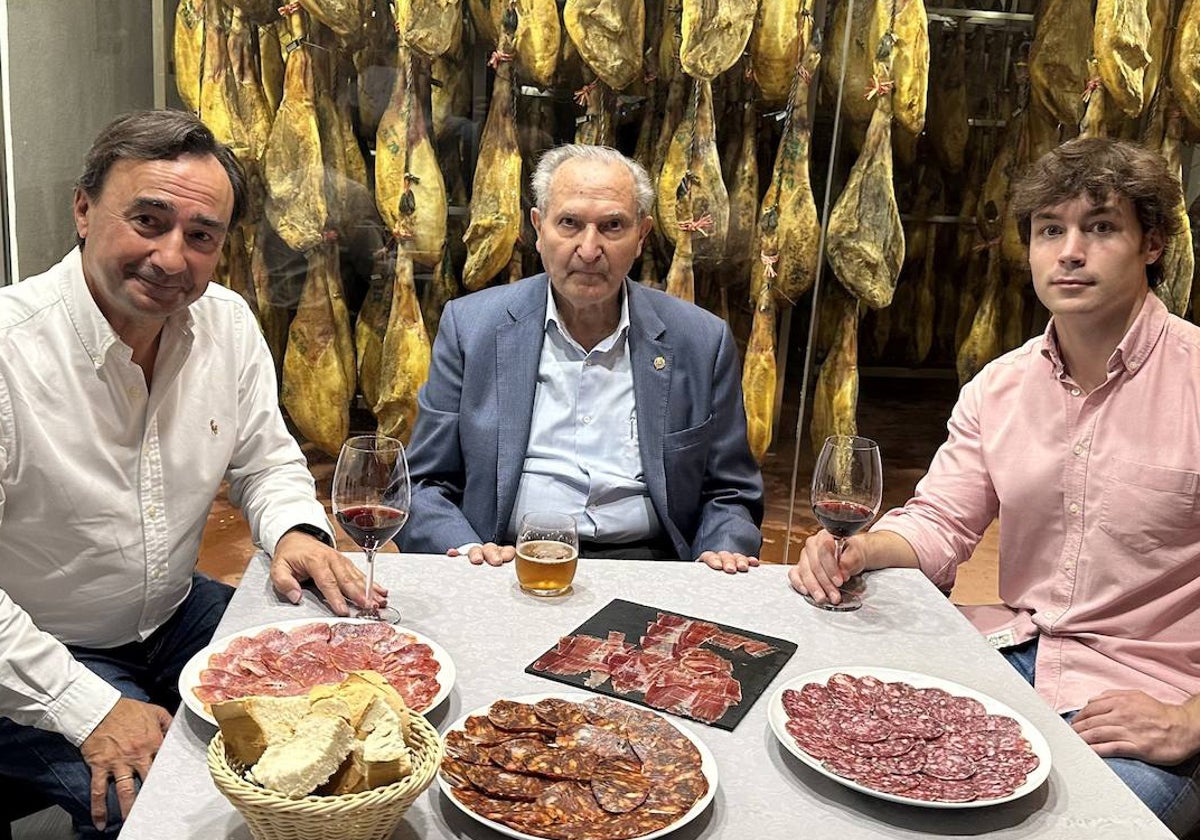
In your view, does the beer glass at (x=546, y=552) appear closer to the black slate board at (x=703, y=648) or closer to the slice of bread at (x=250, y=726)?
the black slate board at (x=703, y=648)

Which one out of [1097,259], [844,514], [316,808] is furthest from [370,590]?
[1097,259]

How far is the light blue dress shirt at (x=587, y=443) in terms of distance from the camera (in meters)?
2.49

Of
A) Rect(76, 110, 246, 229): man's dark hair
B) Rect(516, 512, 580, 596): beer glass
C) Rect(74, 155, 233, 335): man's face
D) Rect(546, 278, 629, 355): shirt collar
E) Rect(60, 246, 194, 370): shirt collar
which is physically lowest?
Rect(516, 512, 580, 596): beer glass

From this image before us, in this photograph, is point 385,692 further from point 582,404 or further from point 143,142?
point 582,404

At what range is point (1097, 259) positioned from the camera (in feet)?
6.66

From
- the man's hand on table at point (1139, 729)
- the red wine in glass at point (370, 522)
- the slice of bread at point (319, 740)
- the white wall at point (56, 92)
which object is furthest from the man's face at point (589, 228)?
the white wall at point (56, 92)

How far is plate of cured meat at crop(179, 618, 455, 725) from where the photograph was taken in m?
1.39

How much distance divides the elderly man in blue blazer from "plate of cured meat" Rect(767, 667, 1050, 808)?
0.98 meters

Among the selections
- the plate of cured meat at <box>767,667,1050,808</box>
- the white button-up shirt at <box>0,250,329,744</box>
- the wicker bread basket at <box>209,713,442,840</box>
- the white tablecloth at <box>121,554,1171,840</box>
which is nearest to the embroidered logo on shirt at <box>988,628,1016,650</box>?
the white tablecloth at <box>121,554,1171,840</box>

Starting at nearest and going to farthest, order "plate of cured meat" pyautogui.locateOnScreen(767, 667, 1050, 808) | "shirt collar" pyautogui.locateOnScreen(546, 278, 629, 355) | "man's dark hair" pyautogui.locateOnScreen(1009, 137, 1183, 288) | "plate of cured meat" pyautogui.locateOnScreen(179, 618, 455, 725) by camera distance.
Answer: "plate of cured meat" pyautogui.locateOnScreen(767, 667, 1050, 808) → "plate of cured meat" pyautogui.locateOnScreen(179, 618, 455, 725) → "man's dark hair" pyautogui.locateOnScreen(1009, 137, 1183, 288) → "shirt collar" pyautogui.locateOnScreen(546, 278, 629, 355)

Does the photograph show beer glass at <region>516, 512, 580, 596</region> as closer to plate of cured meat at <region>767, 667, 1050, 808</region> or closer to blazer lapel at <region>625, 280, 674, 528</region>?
plate of cured meat at <region>767, 667, 1050, 808</region>

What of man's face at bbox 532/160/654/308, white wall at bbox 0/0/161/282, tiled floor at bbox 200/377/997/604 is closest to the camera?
man's face at bbox 532/160/654/308

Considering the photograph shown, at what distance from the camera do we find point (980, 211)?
3.58m

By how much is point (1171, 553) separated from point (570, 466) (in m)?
1.21
